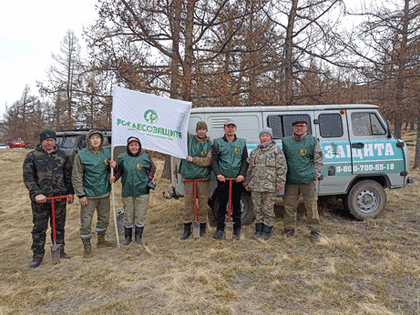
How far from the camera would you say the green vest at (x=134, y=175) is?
15.1 feet

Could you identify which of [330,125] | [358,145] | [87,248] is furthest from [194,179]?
[358,145]

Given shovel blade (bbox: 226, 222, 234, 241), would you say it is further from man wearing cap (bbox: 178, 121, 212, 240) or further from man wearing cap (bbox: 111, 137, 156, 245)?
man wearing cap (bbox: 111, 137, 156, 245)

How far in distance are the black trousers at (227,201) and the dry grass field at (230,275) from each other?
1.00 ft

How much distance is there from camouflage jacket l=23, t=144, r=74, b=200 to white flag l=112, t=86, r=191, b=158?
871 millimetres

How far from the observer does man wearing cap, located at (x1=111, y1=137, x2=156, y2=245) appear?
4609 mm

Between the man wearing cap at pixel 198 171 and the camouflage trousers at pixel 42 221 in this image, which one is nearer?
the camouflage trousers at pixel 42 221

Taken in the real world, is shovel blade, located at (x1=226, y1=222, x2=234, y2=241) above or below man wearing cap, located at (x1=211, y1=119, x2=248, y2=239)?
below

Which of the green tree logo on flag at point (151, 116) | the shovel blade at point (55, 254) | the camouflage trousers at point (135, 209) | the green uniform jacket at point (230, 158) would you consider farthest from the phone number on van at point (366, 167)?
the shovel blade at point (55, 254)

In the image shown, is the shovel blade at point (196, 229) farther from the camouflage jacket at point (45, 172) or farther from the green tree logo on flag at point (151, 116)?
the camouflage jacket at point (45, 172)

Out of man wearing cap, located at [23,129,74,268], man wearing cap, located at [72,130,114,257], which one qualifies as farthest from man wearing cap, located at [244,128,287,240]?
man wearing cap, located at [23,129,74,268]

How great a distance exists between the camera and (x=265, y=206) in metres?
4.77

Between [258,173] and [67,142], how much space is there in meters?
7.52

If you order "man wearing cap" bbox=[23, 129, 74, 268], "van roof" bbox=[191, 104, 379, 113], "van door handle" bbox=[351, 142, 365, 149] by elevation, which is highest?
"van roof" bbox=[191, 104, 379, 113]

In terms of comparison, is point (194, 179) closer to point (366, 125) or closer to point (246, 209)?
point (246, 209)
